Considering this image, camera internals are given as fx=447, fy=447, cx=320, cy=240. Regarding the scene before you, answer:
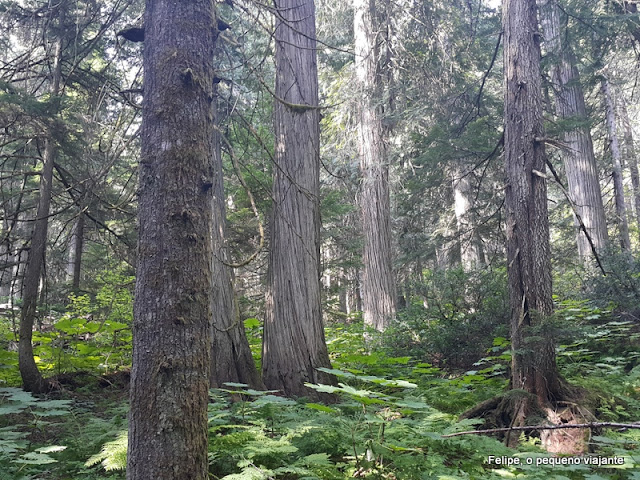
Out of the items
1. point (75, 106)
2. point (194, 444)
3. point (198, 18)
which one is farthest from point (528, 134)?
point (75, 106)

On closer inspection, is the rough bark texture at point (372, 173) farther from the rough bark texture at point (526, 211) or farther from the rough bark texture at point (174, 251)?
the rough bark texture at point (174, 251)

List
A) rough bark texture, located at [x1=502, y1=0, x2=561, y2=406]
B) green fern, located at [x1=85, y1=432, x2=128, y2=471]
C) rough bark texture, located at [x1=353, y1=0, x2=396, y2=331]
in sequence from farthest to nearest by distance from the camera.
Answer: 1. rough bark texture, located at [x1=353, y1=0, x2=396, y2=331]
2. rough bark texture, located at [x1=502, y1=0, x2=561, y2=406]
3. green fern, located at [x1=85, y1=432, x2=128, y2=471]

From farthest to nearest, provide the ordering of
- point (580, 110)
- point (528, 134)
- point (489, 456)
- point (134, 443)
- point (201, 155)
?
point (580, 110) → point (528, 134) → point (489, 456) → point (201, 155) → point (134, 443)

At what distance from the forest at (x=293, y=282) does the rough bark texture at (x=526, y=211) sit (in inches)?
0.9

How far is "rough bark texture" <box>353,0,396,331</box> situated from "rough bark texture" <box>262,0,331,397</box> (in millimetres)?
5261

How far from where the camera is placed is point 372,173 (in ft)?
37.0

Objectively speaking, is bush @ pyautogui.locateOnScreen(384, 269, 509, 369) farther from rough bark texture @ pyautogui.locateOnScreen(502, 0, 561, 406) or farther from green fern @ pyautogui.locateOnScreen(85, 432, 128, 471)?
green fern @ pyautogui.locateOnScreen(85, 432, 128, 471)

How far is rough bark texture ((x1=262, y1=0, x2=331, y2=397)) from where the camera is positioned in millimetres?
5324

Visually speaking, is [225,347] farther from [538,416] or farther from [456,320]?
[456,320]

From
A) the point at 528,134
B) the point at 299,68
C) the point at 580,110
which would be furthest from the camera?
the point at 580,110

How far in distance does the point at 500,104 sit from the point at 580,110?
624 cm

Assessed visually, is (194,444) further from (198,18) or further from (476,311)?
(476,311)

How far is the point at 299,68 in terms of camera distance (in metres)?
6.07

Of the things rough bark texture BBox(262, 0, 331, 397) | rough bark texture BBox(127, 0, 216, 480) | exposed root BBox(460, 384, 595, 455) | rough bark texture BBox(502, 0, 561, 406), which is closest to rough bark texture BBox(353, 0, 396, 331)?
rough bark texture BBox(262, 0, 331, 397)
